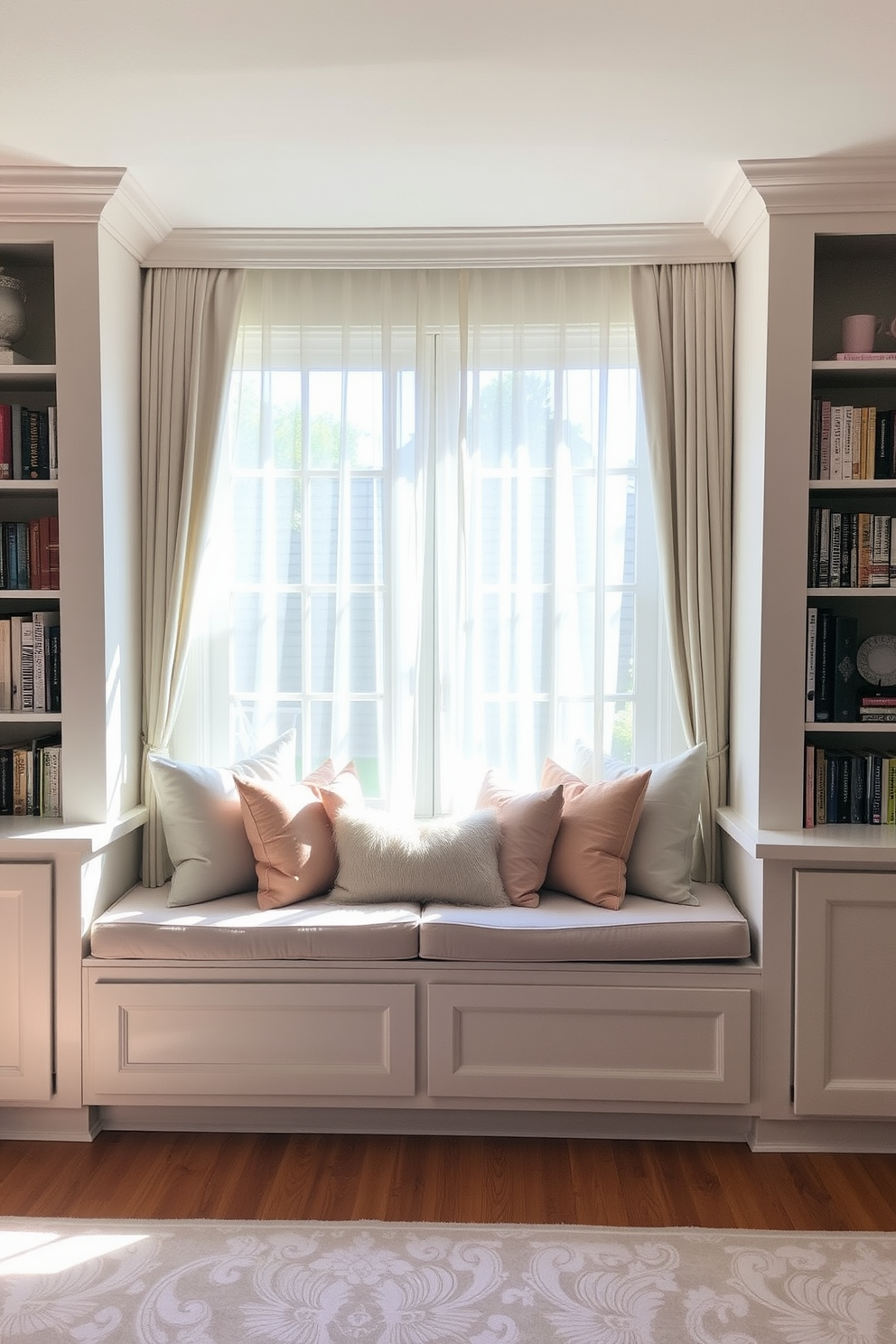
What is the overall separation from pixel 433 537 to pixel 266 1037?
1.66m

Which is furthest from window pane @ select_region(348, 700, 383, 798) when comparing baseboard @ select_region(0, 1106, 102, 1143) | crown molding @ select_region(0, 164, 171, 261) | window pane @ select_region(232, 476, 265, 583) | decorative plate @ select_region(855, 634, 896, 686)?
crown molding @ select_region(0, 164, 171, 261)

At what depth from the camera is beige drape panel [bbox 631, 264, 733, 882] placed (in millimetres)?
3332

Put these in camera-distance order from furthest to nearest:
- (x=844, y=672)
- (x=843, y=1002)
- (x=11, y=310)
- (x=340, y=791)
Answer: (x=340, y=791) → (x=11, y=310) → (x=844, y=672) → (x=843, y=1002)

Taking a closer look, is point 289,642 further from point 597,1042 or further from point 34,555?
point 597,1042

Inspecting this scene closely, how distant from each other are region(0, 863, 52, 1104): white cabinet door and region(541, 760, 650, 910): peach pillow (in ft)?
4.82

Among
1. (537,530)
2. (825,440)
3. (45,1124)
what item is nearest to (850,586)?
(825,440)

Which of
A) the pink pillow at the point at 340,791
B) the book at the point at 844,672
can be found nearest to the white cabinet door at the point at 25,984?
the pink pillow at the point at 340,791

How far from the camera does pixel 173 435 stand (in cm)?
342

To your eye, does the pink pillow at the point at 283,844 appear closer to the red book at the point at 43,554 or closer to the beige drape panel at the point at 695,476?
the red book at the point at 43,554

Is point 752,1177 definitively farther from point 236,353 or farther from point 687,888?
point 236,353

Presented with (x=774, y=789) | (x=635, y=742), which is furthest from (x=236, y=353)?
(x=774, y=789)

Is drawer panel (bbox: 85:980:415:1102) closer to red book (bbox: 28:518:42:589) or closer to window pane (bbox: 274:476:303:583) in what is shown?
red book (bbox: 28:518:42:589)

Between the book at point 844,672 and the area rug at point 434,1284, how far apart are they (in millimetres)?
1347

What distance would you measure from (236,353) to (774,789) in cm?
224
